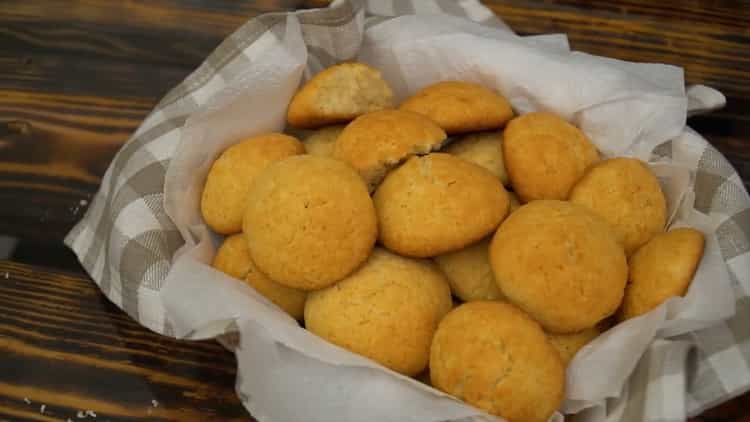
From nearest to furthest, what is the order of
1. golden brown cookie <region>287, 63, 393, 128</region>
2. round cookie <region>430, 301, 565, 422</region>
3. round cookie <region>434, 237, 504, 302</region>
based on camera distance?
1. round cookie <region>430, 301, 565, 422</region>
2. round cookie <region>434, 237, 504, 302</region>
3. golden brown cookie <region>287, 63, 393, 128</region>

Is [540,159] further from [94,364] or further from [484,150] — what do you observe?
[94,364]

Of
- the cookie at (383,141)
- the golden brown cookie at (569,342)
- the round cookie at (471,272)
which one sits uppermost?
the cookie at (383,141)

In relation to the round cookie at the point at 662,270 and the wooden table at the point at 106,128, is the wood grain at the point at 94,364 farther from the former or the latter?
the round cookie at the point at 662,270

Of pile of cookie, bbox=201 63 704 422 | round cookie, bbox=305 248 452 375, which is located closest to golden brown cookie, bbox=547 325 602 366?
pile of cookie, bbox=201 63 704 422

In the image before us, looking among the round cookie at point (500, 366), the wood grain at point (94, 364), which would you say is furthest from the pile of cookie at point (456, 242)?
the wood grain at point (94, 364)

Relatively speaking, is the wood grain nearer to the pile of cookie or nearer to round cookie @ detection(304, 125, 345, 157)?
the pile of cookie

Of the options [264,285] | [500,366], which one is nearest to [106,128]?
[264,285]

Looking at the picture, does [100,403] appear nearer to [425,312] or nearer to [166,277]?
[166,277]
